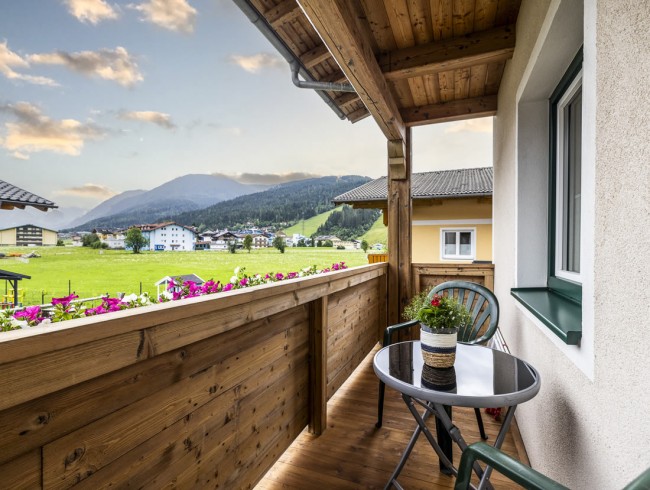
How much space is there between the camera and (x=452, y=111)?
139 inches

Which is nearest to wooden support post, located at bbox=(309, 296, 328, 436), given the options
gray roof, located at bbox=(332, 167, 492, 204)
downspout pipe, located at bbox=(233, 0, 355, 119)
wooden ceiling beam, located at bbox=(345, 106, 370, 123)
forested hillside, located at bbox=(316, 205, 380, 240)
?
forested hillside, located at bbox=(316, 205, 380, 240)

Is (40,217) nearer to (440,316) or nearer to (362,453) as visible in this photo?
(440,316)

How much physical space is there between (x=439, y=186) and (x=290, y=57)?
16.5ft

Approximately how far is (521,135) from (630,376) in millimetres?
1822

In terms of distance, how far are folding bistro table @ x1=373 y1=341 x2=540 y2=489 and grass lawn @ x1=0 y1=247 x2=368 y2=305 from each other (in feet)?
2.82

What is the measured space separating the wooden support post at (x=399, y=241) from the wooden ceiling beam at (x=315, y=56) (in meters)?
1.37

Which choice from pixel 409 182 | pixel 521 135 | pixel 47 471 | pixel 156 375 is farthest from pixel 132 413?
pixel 409 182

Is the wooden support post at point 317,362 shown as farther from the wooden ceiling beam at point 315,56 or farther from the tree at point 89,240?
the wooden ceiling beam at point 315,56

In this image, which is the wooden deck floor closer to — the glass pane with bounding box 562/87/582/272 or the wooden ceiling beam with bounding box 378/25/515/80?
the glass pane with bounding box 562/87/582/272

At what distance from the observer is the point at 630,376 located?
708 millimetres

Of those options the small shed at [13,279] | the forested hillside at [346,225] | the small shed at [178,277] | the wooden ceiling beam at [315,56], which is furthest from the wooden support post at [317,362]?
the wooden ceiling beam at [315,56]

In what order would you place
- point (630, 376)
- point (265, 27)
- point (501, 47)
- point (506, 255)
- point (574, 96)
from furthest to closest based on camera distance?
point (506, 255) → point (501, 47) → point (265, 27) → point (574, 96) → point (630, 376)

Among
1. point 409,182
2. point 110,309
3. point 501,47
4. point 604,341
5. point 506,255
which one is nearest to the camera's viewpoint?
point 604,341

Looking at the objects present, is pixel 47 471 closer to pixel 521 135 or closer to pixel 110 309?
pixel 110 309
